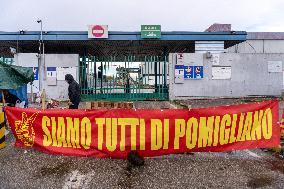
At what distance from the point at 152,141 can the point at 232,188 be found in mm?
2064

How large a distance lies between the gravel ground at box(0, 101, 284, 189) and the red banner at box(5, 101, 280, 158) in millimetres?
270

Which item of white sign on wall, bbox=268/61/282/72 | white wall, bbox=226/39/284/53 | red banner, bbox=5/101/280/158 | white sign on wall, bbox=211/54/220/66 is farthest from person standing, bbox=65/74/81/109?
white wall, bbox=226/39/284/53

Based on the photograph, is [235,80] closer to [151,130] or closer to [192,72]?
[192,72]

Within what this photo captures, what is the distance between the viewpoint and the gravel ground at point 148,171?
20.2 feet

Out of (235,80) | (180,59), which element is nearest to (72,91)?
(180,59)

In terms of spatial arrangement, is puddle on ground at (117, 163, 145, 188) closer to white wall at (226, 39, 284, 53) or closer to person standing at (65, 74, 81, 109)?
person standing at (65, 74, 81, 109)

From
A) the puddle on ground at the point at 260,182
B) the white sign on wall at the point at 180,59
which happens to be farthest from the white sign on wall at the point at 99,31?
the puddle on ground at the point at 260,182

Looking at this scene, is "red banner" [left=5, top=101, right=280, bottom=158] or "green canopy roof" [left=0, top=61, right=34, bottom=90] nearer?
"red banner" [left=5, top=101, right=280, bottom=158]

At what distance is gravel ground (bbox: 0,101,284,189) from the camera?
20.2ft

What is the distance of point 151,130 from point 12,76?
240 inches

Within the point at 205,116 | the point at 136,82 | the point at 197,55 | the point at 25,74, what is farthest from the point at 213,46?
the point at 205,116

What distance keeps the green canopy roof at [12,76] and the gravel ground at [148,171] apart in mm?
3320

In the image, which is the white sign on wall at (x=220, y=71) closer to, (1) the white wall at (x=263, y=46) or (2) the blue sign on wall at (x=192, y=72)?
(2) the blue sign on wall at (x=192, y=72)

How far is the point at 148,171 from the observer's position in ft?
22.2
